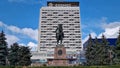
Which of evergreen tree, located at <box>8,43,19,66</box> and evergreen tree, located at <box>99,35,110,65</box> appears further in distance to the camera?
evergreen tree, located at <box>8,43,19,66</box>

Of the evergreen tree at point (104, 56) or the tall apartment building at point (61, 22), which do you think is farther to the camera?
the tall apartment building at point (61, 22)

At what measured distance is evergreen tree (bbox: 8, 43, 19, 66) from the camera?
5325cm

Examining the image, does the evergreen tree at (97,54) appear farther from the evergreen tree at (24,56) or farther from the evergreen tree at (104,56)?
the evergreen tree at (24,56)

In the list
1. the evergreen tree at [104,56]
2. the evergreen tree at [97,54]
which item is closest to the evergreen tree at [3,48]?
the evergreen tree at [97,54]

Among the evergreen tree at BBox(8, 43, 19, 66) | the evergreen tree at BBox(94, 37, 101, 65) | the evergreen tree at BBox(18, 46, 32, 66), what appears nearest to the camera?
the evergreen tree at BBox(94, 37, 101, 65)

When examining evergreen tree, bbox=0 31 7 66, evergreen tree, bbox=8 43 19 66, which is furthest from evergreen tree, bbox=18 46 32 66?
evergreen tree, bbox=0 31 7 66

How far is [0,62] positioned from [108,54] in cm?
2239

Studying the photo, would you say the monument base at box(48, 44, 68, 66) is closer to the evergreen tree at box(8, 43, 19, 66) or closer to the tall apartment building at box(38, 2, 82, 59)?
the evergreen tree at box(8, 43, 19, 66)

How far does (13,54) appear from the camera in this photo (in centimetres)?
5375

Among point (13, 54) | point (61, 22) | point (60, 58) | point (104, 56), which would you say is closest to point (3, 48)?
point (13, 54)

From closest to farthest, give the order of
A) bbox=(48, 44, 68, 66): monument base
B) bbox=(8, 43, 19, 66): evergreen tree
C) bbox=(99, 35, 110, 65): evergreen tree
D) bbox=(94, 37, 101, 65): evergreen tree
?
1. bbox=(48, 44, 68, 66): monument base
2. bbox=(99, 35, 110, 65): evergreen tree
3. bbox=(94, 37, 101, 65): evergreen tree
4. bbox=(8, 43, 19, 66): evergreen tree

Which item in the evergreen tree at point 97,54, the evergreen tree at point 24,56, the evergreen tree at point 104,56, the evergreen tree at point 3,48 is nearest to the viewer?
the evergreen tree at point 3,48

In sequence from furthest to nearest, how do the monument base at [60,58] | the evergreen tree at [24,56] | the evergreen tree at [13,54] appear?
the evergreen tree at [24,56] < the evergreen tree at [13,54] < the monument base at [60,58]

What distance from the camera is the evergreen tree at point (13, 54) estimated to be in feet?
175
